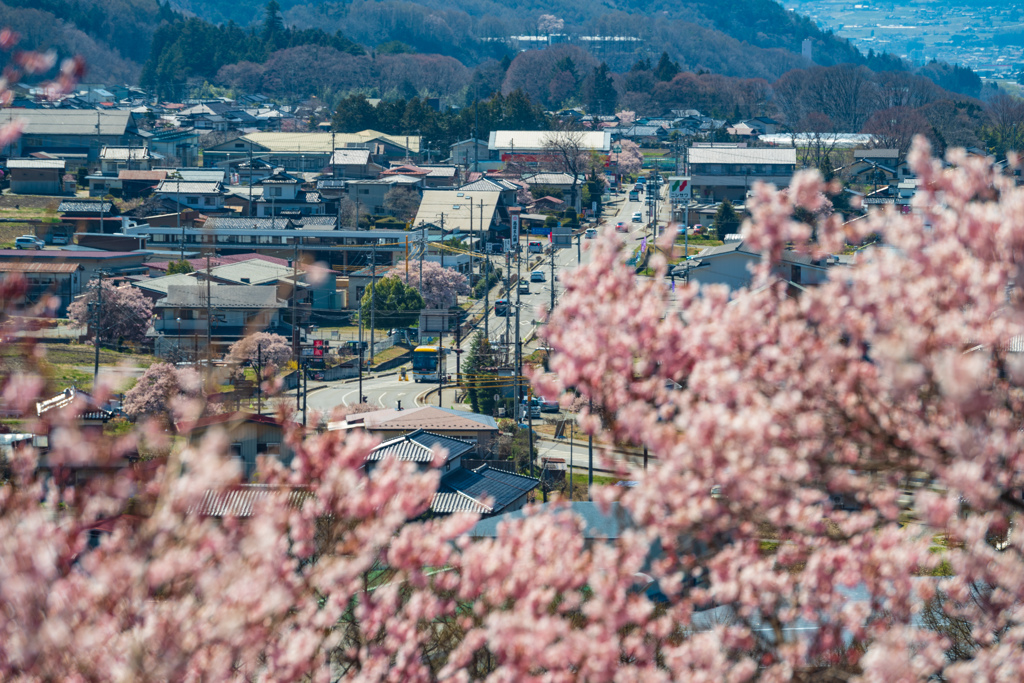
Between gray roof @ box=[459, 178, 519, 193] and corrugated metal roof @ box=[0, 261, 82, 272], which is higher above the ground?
gray roof @ box=[459, 178, 519, 193]

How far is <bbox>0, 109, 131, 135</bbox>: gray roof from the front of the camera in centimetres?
3369

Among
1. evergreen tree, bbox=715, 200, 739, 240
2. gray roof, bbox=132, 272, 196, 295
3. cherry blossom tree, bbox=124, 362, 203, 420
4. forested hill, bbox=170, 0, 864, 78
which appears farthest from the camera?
forested hill, bbox=170, 0, 864, 78

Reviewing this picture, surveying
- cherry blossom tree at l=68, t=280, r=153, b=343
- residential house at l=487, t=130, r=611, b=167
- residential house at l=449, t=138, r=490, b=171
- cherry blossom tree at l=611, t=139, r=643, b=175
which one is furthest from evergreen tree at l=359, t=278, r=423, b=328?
cherry blossom tree at l=611, t=139, r=643, b=175

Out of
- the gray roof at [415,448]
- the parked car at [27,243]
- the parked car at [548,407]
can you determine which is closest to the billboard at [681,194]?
the parked car at [548,407]

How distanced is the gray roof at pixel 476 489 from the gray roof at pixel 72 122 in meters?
28.8

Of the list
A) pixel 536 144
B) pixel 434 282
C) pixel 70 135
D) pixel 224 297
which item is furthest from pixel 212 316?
pixel 536 144

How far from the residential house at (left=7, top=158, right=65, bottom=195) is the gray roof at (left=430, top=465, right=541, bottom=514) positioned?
23008 millimetres

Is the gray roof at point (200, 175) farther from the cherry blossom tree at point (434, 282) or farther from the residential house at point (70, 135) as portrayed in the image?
the cherry blossom tree at point (434, 282)

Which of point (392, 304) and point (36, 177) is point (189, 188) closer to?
point (36, 177)

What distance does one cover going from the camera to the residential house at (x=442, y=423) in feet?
36.4

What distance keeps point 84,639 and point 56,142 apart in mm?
35228

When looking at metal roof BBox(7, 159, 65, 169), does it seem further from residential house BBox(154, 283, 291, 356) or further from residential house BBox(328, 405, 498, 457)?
residential house BBox(328, 405, 498, 457)

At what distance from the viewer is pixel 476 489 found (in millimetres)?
8859

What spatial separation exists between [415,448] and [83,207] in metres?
18.5
